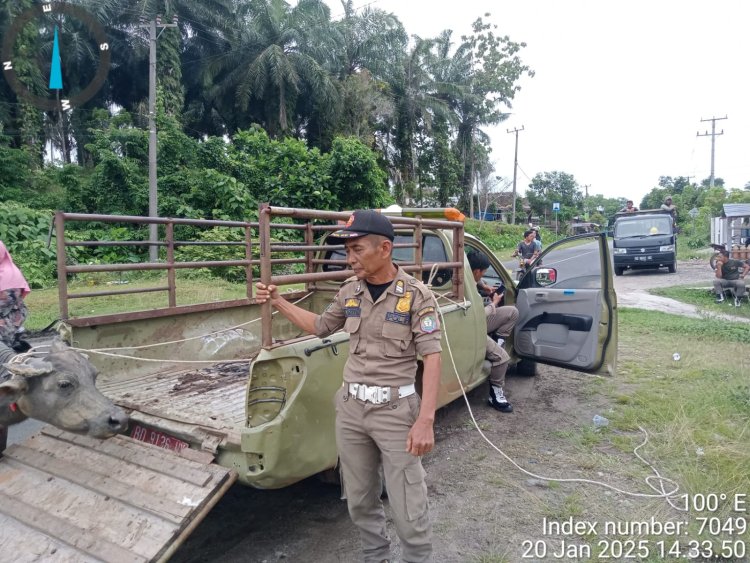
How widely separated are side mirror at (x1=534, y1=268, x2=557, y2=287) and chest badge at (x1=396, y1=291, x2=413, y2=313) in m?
3.06

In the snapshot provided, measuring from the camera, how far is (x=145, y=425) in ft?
9.99

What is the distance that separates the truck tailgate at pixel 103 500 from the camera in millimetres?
2383

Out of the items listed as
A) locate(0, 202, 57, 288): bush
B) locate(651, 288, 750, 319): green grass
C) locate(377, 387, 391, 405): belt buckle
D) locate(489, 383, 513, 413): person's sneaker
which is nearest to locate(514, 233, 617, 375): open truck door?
locate(489, 383, 513, 413): person's sneaker

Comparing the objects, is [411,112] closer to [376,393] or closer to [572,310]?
[572,310]

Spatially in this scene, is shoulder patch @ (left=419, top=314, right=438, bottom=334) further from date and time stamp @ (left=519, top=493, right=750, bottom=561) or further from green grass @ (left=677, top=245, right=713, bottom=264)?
green grass @ (left=677, top=245, right=713, bottom=264)

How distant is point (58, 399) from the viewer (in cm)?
281

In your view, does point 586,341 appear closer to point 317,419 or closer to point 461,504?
point 461,504

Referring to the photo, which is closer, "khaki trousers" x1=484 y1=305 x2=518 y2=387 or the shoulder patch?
the shoulder patch

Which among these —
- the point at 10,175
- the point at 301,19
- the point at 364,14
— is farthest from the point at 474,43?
the point at 10,175

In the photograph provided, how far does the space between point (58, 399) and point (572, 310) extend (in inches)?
158

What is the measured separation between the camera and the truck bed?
3096mm

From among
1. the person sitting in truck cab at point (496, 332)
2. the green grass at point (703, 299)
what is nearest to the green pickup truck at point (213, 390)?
the person sitting in truck cab at point (496, 332)

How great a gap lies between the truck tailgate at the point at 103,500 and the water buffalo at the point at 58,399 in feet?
0.78

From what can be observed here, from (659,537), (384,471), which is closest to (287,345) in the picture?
(384,471)
